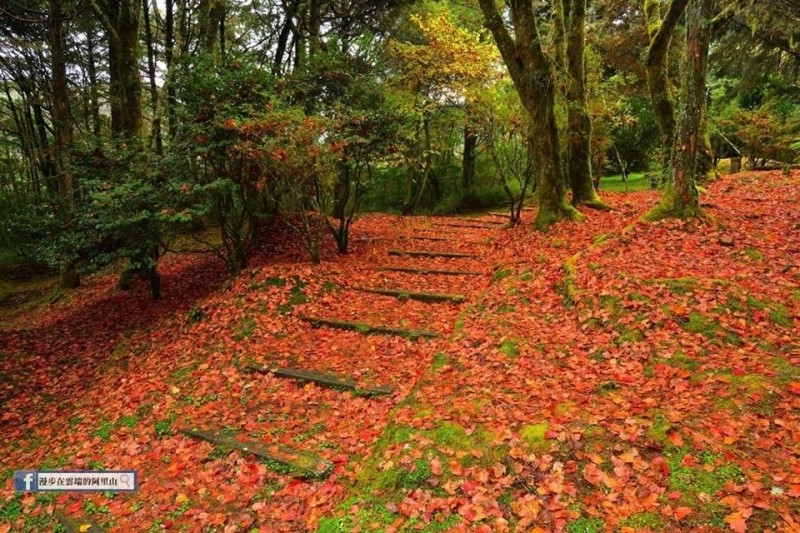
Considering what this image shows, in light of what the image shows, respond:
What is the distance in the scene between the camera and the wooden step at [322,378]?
5.37 metres

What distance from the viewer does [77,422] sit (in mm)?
5996

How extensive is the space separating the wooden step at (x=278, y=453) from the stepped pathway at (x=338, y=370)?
10mm

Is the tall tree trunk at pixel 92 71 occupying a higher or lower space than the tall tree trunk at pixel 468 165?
higher

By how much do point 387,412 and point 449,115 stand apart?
11684 mm

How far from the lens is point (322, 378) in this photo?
577cm

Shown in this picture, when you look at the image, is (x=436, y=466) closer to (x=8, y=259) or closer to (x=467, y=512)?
(x=467, y=512)

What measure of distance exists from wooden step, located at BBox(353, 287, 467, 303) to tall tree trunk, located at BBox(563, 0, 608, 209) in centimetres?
560

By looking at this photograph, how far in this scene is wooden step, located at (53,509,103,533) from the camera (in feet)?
12.9

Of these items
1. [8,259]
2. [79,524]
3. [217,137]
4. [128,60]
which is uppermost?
[128,60]

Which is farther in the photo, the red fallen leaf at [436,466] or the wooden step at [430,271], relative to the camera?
the wooden step at [430,271]

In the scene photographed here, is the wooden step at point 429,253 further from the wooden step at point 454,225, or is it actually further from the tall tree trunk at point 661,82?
the tall tree trunk at point 661,82

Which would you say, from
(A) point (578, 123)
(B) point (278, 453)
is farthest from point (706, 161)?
(B) point (278, 453)

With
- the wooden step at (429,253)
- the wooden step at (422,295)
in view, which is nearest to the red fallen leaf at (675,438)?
→ the wooden step at (422,295)

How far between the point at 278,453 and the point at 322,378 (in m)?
1.36
